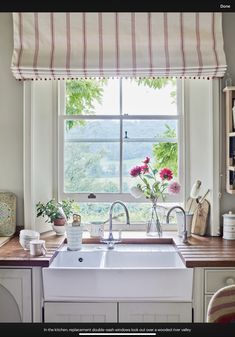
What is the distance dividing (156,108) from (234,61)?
0.45 metres

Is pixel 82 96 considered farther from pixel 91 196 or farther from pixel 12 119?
pixel 91 196

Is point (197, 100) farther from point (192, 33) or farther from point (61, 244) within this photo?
point (61, 244)

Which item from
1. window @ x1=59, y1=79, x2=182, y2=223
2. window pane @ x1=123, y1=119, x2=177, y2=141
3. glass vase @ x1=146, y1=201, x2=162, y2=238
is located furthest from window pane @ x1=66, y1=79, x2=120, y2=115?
glass vase @ x1=146, y1=201, x2=162, y2=238

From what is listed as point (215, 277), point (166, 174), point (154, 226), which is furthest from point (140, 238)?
point (215, 277)

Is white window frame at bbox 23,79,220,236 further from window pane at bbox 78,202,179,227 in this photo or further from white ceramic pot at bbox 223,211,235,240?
window pane at bbox 78,202,179,227

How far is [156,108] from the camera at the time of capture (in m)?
1.87

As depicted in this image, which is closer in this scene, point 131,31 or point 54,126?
point 131,31

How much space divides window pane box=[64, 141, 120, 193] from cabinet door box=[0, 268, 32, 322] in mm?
613

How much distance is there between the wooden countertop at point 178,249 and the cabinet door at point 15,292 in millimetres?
42

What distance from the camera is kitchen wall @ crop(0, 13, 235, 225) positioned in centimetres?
176

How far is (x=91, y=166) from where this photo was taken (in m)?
1.87

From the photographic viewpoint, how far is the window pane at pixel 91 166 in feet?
6.15

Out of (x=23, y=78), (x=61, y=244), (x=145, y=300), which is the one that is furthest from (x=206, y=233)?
(x=23, y=78)
